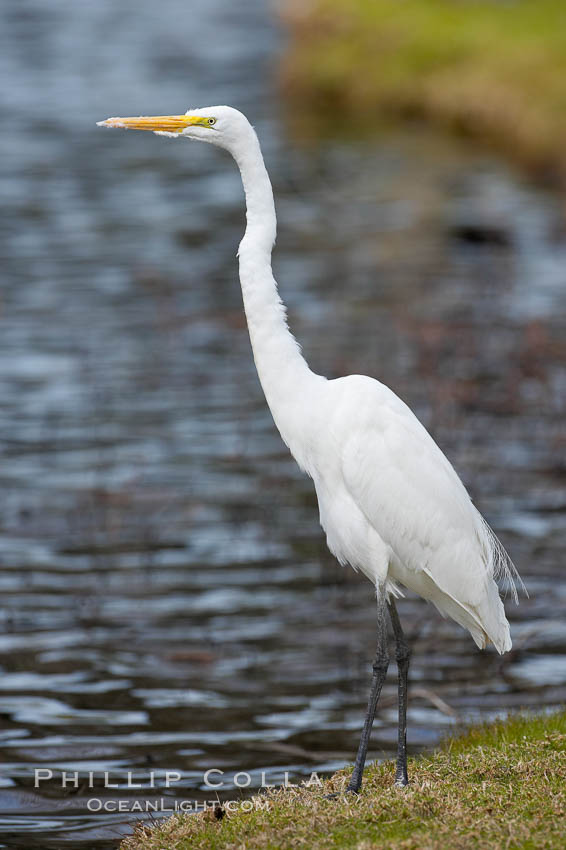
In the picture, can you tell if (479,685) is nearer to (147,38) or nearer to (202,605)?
(202,605)

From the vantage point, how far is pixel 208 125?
20.9 ft

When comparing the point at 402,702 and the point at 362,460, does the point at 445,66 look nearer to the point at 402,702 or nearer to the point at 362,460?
the point at 362,460

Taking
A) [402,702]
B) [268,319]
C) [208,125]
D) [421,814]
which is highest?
[208,125]

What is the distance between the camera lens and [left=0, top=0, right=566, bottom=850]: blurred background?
8.22 meters

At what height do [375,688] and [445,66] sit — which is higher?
[445,66]

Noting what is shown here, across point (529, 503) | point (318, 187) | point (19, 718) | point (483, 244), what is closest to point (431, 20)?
point (318, 187)

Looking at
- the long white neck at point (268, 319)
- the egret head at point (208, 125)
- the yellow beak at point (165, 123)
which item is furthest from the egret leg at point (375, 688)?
the yellow beak at point (165, 123)

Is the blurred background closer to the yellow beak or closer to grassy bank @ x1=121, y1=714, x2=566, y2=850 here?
grassy bank @ x1=121, y1=714, x2=566, y2=850

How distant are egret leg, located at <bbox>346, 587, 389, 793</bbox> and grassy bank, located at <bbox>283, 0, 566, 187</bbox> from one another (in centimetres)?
1763

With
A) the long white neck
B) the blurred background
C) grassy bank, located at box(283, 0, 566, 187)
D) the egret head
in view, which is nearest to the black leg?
the long white neck

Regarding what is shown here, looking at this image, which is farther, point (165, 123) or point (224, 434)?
point (224, 434)

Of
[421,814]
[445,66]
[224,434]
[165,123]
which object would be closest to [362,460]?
[421,814]

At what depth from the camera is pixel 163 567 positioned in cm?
1028

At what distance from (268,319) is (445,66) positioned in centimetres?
2087
